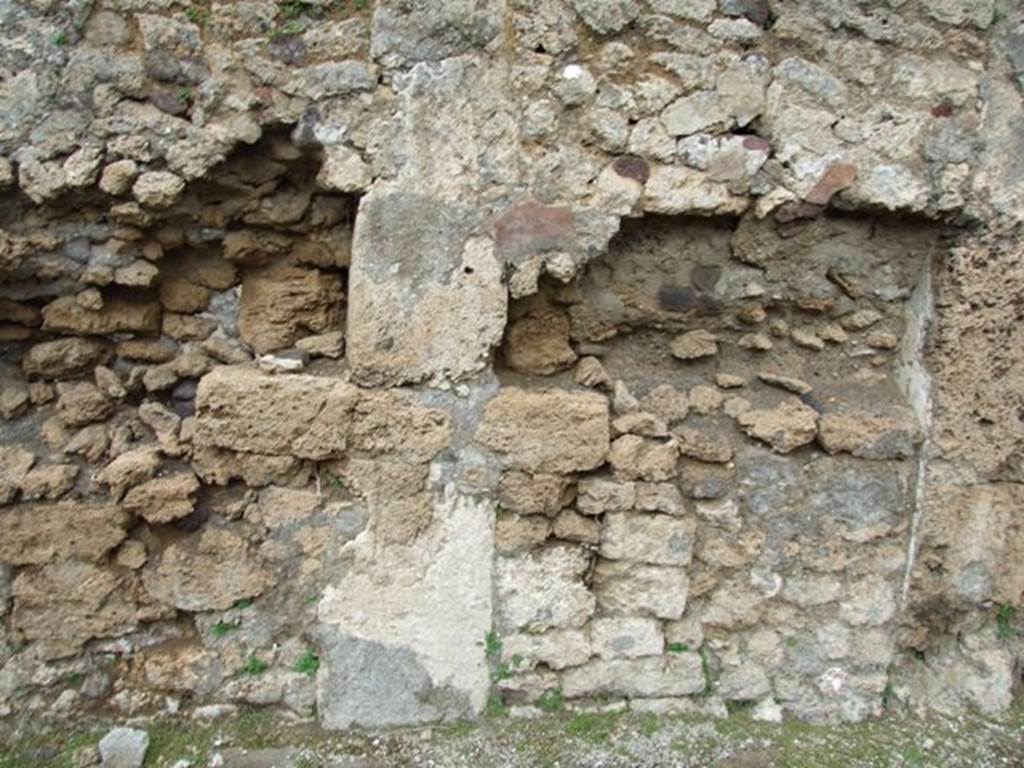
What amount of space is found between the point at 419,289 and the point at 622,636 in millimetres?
1258

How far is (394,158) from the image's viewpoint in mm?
2047

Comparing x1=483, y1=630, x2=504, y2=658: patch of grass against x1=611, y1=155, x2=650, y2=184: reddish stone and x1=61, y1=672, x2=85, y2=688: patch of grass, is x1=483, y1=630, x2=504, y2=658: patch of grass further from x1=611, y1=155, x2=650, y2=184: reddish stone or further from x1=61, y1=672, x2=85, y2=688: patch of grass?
x1=611, y1=155, x2=650, y2=184: reddish stone

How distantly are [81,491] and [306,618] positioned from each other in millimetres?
789

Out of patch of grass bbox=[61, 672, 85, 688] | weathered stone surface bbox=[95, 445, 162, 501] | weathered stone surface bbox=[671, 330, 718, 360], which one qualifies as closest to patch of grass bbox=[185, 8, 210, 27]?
weathered stone surface bbox=[95, 445, 162, 501]

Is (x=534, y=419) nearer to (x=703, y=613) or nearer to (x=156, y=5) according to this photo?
(x=703, y=613)

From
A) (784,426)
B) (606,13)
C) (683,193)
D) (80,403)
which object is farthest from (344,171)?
(784,426)

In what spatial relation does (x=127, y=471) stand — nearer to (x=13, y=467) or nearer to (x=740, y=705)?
(x=13, y=467)

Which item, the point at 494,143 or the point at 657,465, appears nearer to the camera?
the point at 494,143

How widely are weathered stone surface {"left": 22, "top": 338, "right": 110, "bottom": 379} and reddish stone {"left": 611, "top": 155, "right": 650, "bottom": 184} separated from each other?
166cm

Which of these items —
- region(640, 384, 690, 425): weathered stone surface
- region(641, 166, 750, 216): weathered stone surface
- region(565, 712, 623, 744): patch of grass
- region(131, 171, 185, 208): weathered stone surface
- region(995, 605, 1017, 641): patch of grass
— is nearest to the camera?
region(131, 171, 185, 208): weathered stone surface

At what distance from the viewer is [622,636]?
7.58 ft

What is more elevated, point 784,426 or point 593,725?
point 784,426

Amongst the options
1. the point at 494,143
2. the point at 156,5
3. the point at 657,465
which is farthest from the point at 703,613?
the point at 156,5

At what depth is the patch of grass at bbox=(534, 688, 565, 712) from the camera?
7.52ft
